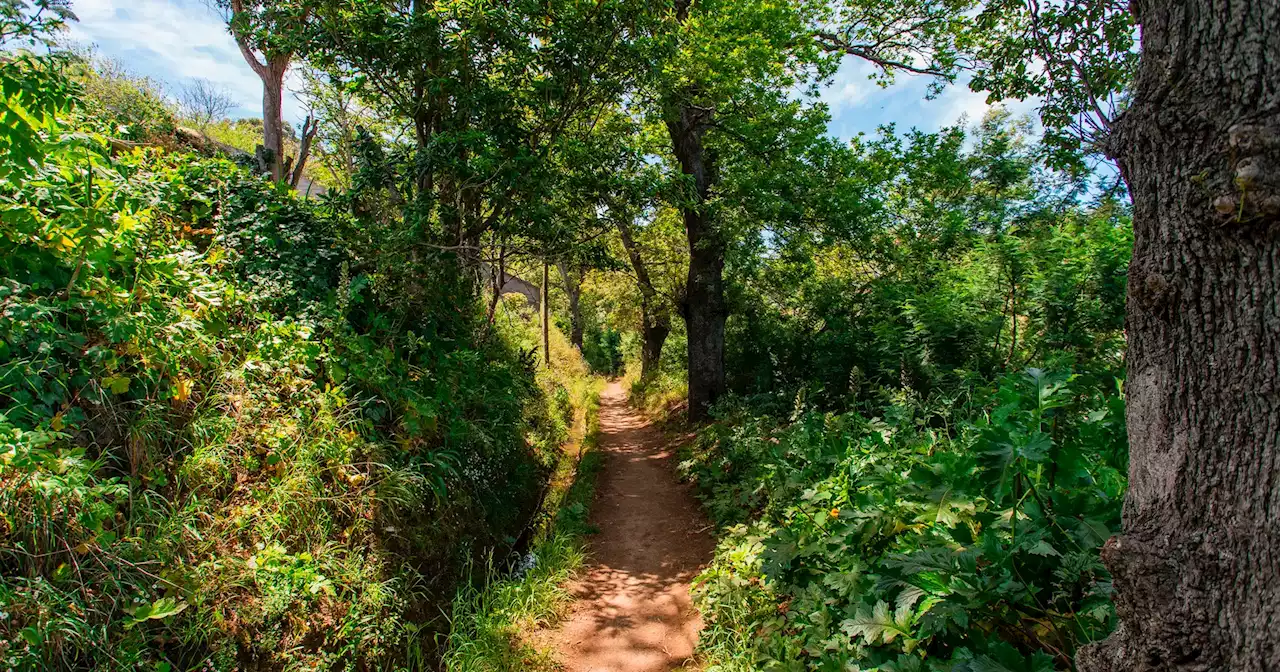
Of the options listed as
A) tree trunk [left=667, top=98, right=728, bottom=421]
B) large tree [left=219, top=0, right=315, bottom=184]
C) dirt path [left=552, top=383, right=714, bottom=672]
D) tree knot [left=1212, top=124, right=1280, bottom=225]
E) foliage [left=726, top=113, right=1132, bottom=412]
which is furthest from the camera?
tree trunk [left=667, top=98, right=728, bottom=421]

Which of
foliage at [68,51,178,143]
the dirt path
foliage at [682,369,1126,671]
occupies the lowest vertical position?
the dirt path

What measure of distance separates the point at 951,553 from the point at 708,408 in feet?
26.3

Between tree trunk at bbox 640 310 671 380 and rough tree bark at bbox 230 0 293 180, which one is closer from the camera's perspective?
rough tree bark at bbox 230 0 293 180

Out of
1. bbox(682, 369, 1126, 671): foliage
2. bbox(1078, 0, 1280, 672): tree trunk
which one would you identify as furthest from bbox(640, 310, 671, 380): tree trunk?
bbox(1078, 0, 1280, 672): tree trunk

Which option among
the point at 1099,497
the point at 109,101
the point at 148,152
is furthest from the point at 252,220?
the point at 109,101

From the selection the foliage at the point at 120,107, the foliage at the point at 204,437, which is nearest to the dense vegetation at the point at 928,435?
the foliage at the point at 204,437

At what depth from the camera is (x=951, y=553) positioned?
104 inches

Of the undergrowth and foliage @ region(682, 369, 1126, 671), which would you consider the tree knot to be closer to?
foliage @ region(682, 369, 1126, 671)

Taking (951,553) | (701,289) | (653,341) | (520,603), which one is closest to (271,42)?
(520,603)

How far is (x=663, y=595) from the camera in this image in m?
5.50

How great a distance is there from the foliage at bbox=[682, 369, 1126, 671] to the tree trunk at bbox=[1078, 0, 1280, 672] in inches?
29.4

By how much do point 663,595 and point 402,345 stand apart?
3.83 m

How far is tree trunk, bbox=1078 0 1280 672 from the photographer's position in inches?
53.9

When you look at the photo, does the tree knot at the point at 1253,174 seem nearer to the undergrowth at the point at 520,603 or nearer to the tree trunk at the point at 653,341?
the undergrowth at the point at 520,603
